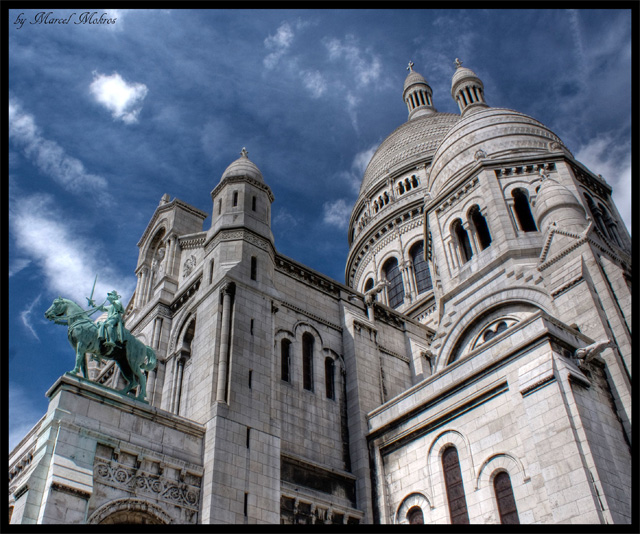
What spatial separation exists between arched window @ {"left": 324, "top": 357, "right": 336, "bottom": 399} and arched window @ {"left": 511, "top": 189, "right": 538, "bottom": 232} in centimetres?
1155

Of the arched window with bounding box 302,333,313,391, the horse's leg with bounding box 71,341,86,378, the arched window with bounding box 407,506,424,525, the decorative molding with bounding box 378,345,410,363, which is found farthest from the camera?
the decorative molding with bounding box 378,345,410,363

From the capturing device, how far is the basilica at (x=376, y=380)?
709 inches

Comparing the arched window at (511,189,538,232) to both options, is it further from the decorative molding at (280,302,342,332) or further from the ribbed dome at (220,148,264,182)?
the ribbed dome at (220,148,264,182)

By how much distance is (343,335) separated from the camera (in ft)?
93.1

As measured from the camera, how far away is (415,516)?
21391mm

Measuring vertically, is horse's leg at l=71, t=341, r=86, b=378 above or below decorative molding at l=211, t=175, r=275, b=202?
below

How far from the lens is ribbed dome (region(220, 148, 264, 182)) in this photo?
96.2 ft

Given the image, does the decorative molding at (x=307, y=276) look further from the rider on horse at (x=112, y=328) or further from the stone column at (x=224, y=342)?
the rider on horse at (x=112, y=328)

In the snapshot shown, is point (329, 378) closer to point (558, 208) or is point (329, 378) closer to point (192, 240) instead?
point (192, 240)

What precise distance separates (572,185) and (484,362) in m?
13.6

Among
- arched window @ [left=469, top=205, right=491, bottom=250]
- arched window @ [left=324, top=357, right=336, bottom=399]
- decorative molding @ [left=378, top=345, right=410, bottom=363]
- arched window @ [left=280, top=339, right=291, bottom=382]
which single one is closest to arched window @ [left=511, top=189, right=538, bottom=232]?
arched window @ [left=469, top=205, right=491, bottom=250]

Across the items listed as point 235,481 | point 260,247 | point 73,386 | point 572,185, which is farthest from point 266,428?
point 572,185

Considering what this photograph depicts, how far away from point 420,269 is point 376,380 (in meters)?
20.9

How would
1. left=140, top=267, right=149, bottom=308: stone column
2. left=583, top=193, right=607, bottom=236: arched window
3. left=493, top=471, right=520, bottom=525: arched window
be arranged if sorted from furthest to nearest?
left=140, top=267, right=149, bottom=308: stone column, left=583, top=193, right=607, bottom=236: arched window, left=493, top=471, right=520, bottom=525: arched window
